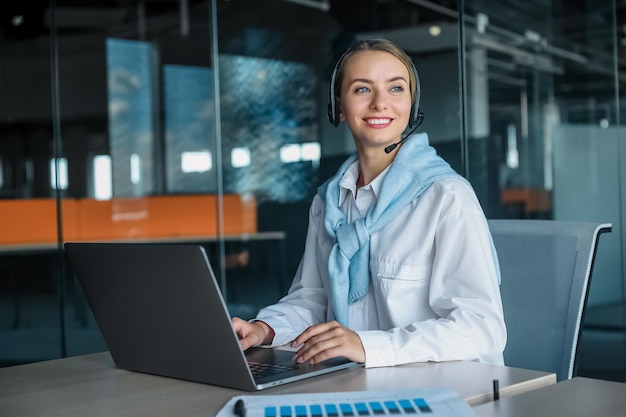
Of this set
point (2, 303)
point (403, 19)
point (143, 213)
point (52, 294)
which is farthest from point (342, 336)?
point (52, 294)

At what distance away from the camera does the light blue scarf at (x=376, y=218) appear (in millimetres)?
1685

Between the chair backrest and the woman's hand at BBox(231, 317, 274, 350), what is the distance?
54 centimetres

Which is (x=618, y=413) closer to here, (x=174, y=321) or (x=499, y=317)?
(x=499, y=317)

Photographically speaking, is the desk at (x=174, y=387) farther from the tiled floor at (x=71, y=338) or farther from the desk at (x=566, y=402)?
the tiled floor at (x=71, y=338)

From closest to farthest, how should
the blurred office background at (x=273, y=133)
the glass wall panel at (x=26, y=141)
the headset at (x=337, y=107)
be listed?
the headset at (x=337, y=107) < the blurred office background at (x=273, y=133) < the glass wall panel at (x=26, y=141)

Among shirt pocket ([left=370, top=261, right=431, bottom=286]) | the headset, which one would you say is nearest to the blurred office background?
the headset

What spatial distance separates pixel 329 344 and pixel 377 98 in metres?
0.61

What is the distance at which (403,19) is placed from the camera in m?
5.75

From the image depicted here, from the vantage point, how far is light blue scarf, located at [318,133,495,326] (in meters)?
1.68

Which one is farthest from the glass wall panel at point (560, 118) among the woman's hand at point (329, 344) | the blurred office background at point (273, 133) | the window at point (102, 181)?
the window at point (102, 181)

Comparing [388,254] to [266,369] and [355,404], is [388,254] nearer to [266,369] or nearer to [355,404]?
[266,369]

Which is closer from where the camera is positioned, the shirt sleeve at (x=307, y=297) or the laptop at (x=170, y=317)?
the laptop at (x=170, y=317)

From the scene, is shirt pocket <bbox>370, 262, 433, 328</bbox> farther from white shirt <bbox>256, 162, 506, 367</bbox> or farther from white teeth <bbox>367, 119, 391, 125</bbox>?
white teeth <bbox>367, 119, 391, 125</bbox>

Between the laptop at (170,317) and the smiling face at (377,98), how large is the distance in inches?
21.1
